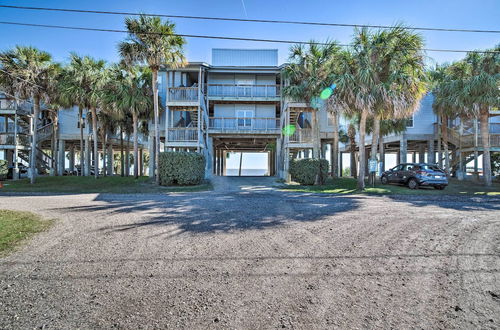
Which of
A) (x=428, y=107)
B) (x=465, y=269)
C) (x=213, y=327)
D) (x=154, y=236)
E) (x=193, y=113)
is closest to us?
(x=213, y=327)

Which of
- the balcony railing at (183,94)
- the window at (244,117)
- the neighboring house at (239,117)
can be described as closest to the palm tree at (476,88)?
the neighboring house at (239,117)

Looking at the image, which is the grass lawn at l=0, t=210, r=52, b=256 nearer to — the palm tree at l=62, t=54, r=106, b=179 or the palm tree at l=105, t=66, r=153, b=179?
the palm tree at l=105, t=66, r=153, b=179

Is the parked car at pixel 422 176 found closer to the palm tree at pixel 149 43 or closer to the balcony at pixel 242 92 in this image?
the balcony at pixel 242 92

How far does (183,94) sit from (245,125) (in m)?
6.51

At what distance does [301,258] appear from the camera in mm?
3943

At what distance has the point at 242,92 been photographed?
23.1m

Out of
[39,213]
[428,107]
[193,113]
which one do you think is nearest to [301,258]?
[39,213]

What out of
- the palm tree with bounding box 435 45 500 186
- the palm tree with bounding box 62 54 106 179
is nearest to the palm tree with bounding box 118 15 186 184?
the palm tree with bounding box 62 54 106 179

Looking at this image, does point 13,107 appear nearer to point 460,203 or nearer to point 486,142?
point 460,203

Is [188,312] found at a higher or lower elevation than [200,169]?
lower

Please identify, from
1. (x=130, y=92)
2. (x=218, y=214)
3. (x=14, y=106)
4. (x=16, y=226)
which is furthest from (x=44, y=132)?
(x=218, y=214)

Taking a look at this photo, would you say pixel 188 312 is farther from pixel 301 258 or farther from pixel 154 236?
pixel 154 236

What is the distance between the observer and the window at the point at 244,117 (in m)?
23.6

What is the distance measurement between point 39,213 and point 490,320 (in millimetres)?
9597
